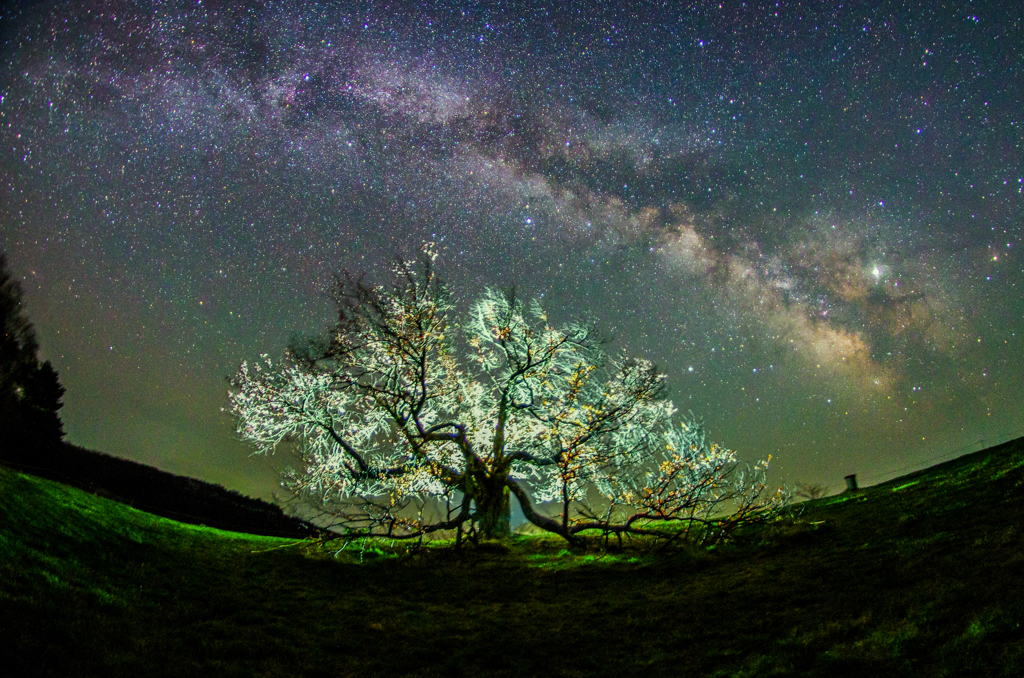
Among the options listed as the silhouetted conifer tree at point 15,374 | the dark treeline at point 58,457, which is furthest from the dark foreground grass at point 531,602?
the silhouetted conifer tree at point 15,374

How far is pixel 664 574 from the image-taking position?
13094 mm

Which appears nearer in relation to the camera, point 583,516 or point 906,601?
point 906,601

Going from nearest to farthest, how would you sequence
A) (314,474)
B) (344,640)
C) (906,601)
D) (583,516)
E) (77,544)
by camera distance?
1. (906,601)
2. (344,640)
3. (77,544)
4. (583,516)
5. (314,474)

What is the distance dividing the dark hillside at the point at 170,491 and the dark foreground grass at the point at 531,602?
946 centimetres

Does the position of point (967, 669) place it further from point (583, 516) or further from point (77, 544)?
point (77, 544)

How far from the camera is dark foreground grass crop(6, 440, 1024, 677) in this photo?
263 inches

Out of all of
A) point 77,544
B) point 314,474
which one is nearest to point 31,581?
point 77,544

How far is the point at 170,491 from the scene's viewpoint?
28.6 metres

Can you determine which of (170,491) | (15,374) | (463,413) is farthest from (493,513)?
(15,374)

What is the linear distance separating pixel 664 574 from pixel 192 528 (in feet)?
49.0

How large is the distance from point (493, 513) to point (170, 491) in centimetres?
2023

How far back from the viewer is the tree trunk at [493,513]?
1905cm

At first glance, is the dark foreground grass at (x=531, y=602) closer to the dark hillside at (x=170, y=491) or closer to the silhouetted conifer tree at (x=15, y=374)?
the dark hillside at (x=170, y=491)

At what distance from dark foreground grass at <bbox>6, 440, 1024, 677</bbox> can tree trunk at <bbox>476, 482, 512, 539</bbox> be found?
334cm
